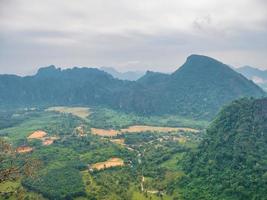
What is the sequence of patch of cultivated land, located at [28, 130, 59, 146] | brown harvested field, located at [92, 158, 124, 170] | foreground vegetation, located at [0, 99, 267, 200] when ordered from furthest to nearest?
patch of cultivated land, located at [28, 130, 59, 146] < brown harvested field, located at [92, 158, 124, 170] < foreground vegetation, located at [0, 99, 267, 200]

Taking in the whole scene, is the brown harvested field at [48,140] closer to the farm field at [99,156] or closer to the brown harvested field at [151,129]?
the farm field at [99,156]

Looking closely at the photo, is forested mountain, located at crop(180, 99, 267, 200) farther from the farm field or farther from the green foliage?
the green foliage

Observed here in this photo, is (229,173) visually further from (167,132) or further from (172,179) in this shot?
(167,132)

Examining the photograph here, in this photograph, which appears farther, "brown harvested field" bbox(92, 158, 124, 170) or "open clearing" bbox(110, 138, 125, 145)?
"open clearing" bbox(110, 138, 125, 145)

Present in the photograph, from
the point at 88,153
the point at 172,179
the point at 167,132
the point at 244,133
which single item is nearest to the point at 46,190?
the point at 172,179

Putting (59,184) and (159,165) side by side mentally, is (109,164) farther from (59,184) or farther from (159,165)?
(59,184)

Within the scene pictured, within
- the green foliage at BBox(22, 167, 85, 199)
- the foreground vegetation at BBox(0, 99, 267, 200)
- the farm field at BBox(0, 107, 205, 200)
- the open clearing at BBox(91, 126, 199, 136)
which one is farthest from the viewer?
the open clearing at BBox(91, 126, 199, 136)

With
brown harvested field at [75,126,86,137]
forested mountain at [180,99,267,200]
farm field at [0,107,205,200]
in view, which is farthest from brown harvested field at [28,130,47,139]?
forested mountain at [180,99,267,200]
